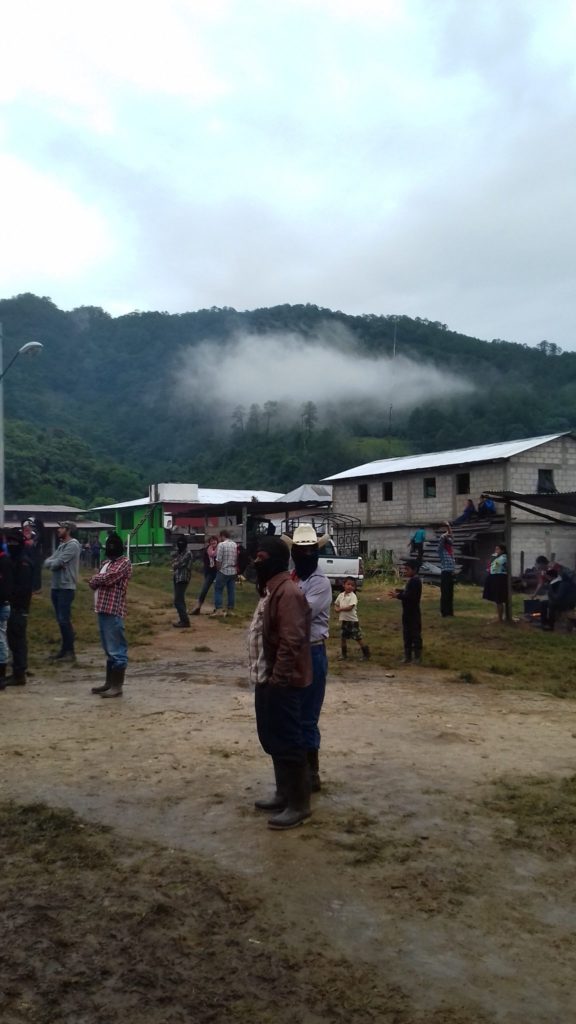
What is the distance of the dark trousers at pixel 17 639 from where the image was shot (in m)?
9.17

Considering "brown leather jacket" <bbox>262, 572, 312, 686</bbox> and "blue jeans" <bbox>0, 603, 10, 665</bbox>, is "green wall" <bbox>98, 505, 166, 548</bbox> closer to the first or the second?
"blue jeans" <bbox>0, 603, 10, 665</bbox>

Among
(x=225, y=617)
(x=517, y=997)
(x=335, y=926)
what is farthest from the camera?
(x=225, y=617)

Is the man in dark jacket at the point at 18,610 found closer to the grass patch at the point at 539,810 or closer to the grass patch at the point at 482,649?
the grass patch at the point at 482,649

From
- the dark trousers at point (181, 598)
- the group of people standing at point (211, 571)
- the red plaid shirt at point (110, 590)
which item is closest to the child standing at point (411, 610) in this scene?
the red plaid shirt at point (110, 590)

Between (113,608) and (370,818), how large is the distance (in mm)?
4311

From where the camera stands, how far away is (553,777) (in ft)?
18.8

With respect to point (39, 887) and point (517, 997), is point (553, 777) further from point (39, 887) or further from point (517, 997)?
point (39, 887)

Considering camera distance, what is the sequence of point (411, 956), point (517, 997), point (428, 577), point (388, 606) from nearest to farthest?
point (517, 997)
point (411, 956)
point (388, 606)
point (428, 577)

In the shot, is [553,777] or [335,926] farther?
[553,777]

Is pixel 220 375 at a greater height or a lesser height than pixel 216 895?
greater

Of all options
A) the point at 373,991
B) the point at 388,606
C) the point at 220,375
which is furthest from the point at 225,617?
the point at 220,375

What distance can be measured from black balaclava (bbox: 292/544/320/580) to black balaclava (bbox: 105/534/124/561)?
357cm

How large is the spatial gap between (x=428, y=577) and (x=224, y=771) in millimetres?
24471

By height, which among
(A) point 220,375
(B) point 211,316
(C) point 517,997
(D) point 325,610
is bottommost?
(C) point 517,997
